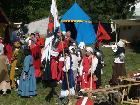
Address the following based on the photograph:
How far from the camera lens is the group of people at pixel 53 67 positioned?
47.8ft

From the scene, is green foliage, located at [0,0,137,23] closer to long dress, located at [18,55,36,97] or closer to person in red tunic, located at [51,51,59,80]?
person in red tunic, located at [51,51,59,80]

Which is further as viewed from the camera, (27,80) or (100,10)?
(100,10)

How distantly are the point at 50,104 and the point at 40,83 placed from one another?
125 inches

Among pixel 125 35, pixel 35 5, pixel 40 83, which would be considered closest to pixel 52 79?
pixel 40 83

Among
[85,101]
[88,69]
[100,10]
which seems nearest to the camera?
[85,101]

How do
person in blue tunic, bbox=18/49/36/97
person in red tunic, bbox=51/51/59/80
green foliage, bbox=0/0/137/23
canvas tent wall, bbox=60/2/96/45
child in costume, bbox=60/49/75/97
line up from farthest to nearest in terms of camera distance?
green foliage, bbox=0/0/137/23 → canvas tent wall, bbox=60/2/96/45 → person in red tunic, bbox=51/51/59/80 → person in blue tunic, bbox=18/49/36/97 → child in costume, bbox=60/49/75/97

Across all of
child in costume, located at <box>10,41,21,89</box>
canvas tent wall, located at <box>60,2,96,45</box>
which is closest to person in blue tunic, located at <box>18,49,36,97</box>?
child in costume, located at <box>10,41,21,89</box>

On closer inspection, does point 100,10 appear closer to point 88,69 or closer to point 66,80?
point 88,69

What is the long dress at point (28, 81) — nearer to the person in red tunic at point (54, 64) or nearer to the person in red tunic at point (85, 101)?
the person in red tunic at point (54, 64)

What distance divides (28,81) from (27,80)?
5 cm

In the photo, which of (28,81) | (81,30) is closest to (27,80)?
(28,81)

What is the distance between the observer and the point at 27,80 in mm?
15070

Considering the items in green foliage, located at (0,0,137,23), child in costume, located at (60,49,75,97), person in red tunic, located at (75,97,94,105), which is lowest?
person in red tunic, located at (75,97,94,105)

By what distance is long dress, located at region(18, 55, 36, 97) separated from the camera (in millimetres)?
14946
